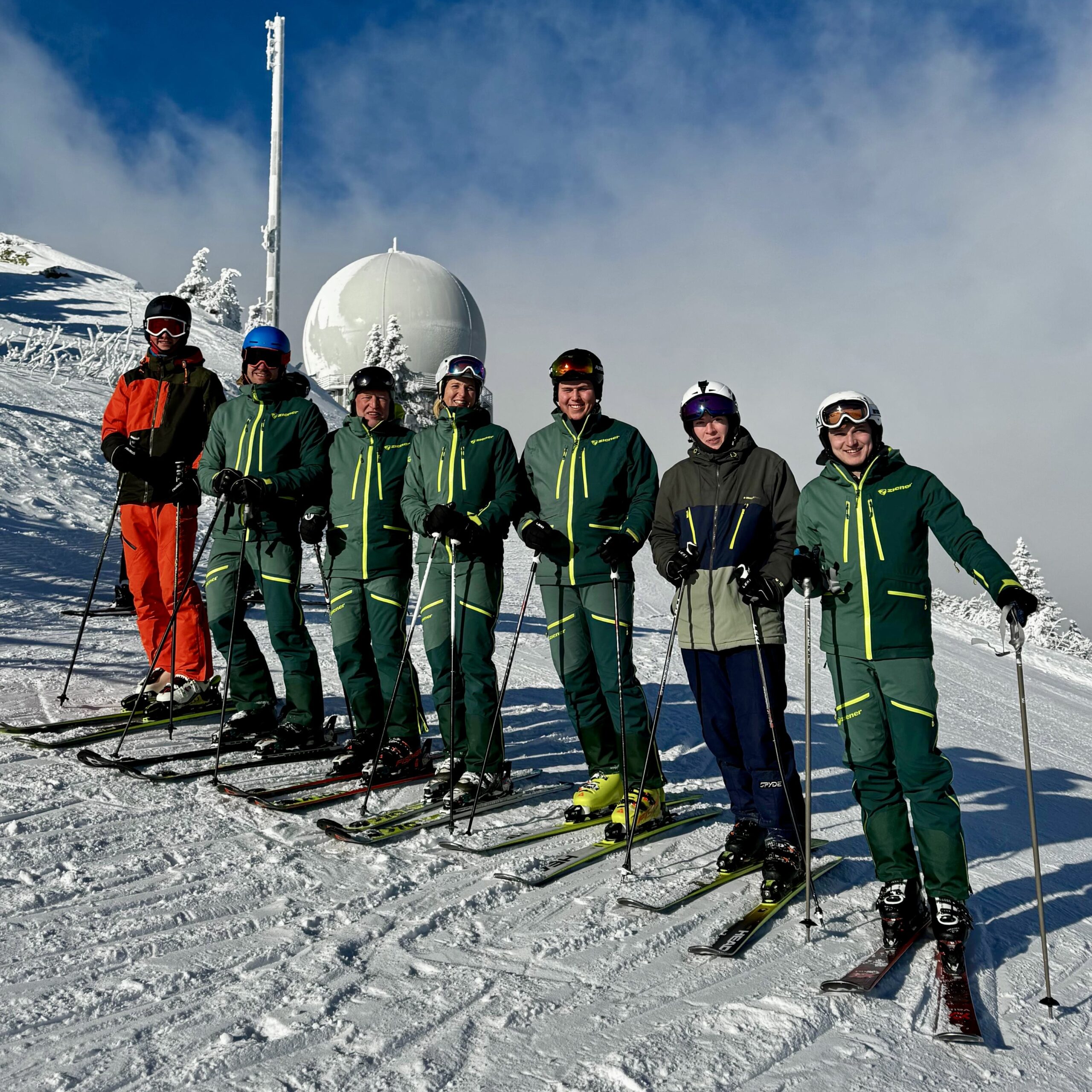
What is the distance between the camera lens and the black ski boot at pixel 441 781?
15.7ft

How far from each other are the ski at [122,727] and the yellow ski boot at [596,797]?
250 centimetres

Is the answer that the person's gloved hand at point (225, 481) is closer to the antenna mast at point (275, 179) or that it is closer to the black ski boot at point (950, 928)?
the black ski boot at point (950, 928)

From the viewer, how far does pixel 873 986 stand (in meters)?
3.03

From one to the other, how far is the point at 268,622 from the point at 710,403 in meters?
2.93

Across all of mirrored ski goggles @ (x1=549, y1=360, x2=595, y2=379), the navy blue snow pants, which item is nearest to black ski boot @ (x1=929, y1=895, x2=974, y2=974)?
the navy blue snow pants

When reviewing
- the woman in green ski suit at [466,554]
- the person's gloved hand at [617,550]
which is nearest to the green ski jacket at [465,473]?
the woman in green ski suit at [466,554]

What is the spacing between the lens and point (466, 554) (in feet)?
15.9

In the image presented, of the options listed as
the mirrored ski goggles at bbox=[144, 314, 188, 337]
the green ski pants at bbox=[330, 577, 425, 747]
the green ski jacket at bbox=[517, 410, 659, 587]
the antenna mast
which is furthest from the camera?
the antenna mast

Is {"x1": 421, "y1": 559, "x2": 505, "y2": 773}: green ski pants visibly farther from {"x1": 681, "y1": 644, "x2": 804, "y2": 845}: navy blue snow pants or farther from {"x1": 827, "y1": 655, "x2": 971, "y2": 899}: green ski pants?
{"x1": 827, "y1": 655, "x2": 971, "y2": 899}: green ski pants

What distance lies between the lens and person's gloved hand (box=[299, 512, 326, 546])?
200 inches

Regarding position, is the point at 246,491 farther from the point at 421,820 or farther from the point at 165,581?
the point at 421,820

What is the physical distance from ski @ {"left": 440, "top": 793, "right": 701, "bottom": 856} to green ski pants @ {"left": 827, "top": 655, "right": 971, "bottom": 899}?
56.4 inches

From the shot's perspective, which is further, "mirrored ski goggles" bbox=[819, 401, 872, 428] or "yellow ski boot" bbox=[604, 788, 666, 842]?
"yellow ski boot" bbox=[604, 788, 666, 842]

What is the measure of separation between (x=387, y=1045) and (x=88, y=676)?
5.12m
